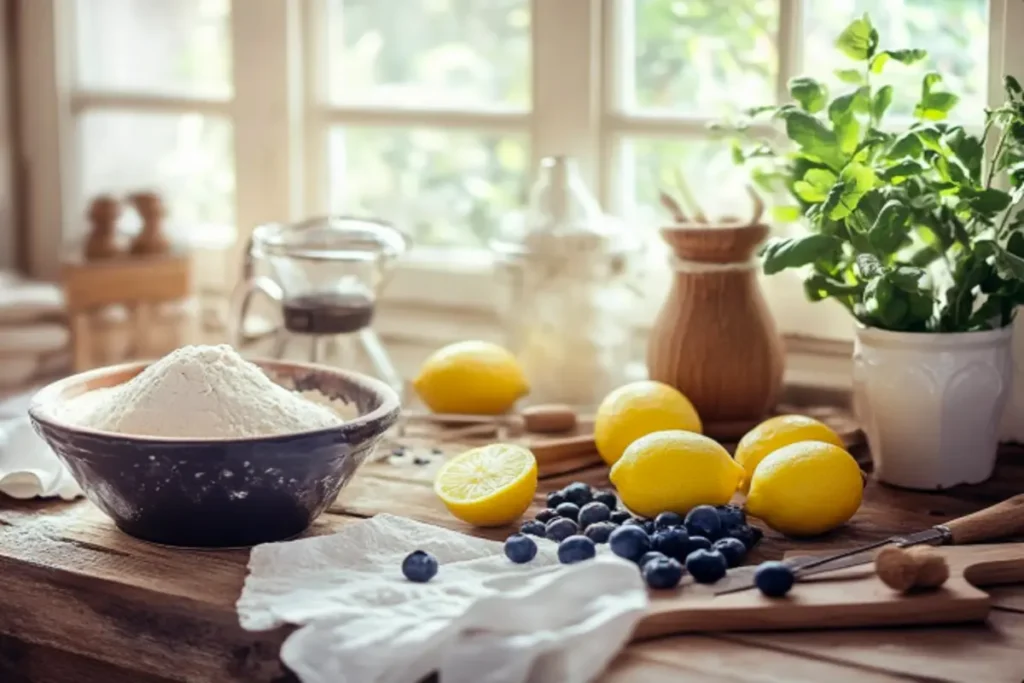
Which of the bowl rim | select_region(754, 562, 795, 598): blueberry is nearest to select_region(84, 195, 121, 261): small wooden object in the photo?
the bowl rim

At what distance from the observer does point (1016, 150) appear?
4.18 ft

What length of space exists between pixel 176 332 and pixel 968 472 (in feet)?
3.25

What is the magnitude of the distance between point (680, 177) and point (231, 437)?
640 millimetres

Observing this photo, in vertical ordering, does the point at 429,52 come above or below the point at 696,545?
above

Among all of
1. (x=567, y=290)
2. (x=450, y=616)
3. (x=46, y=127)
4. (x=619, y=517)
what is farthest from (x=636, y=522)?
(x=46, y=127)

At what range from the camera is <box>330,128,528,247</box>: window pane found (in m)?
1.78

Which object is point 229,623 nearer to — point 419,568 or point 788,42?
point 419,568

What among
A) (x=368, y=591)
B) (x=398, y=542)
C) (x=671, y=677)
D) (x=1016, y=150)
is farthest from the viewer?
(x=1016, y=150)

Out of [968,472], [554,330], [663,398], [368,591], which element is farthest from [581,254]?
[368,591]

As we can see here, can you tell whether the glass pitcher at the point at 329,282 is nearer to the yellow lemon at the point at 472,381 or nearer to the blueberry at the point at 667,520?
the yellow lemon at the point at 472,381

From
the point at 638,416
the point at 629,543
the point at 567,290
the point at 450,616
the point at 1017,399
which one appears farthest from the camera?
the point at 567,290

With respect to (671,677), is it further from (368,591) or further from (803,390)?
(803,390)

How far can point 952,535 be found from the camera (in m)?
1.16

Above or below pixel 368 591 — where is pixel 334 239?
above
